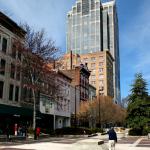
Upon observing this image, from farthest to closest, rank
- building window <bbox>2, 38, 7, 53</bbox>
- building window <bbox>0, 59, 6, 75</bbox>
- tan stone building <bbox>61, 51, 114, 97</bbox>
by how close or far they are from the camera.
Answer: tan stone building <bbox>61, 51, 114, 97</bbox>, building window <bbox>2, 38, 7, 53</bbox>, building window <bbox>0, 59, 6, 75</bbox>

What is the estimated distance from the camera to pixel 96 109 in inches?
3002

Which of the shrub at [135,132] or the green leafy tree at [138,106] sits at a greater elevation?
the green leafy tree at [138,106]

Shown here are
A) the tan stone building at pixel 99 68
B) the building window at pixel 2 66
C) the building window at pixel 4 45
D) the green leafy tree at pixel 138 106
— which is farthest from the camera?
the tan stone building at pixel 99 68

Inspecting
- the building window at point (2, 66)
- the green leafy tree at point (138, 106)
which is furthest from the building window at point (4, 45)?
the green leafy tree at point (138, 106)

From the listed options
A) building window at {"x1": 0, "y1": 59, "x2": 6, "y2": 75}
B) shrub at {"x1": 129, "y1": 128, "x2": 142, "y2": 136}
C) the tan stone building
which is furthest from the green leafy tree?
the tan stone building

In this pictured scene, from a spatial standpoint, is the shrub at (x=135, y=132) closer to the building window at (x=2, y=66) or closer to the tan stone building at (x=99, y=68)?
the building window at (x=2, y=66)

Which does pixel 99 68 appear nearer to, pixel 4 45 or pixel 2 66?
pixel 4 45

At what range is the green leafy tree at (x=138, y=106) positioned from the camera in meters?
52.5

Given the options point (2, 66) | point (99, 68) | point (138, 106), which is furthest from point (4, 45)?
point (99, 68)

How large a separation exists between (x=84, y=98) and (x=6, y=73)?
145ft

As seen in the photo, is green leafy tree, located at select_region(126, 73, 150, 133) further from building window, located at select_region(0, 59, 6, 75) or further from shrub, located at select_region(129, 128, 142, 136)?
building window, located at select_region(0, 59, 6, 75)

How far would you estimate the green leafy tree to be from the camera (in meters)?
52.5

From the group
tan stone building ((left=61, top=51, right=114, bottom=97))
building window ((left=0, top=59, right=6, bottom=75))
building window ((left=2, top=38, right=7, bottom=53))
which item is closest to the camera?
building window ((left=0, top=59, right=6, bottom=75))

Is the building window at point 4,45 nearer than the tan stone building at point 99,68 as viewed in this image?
Yes
